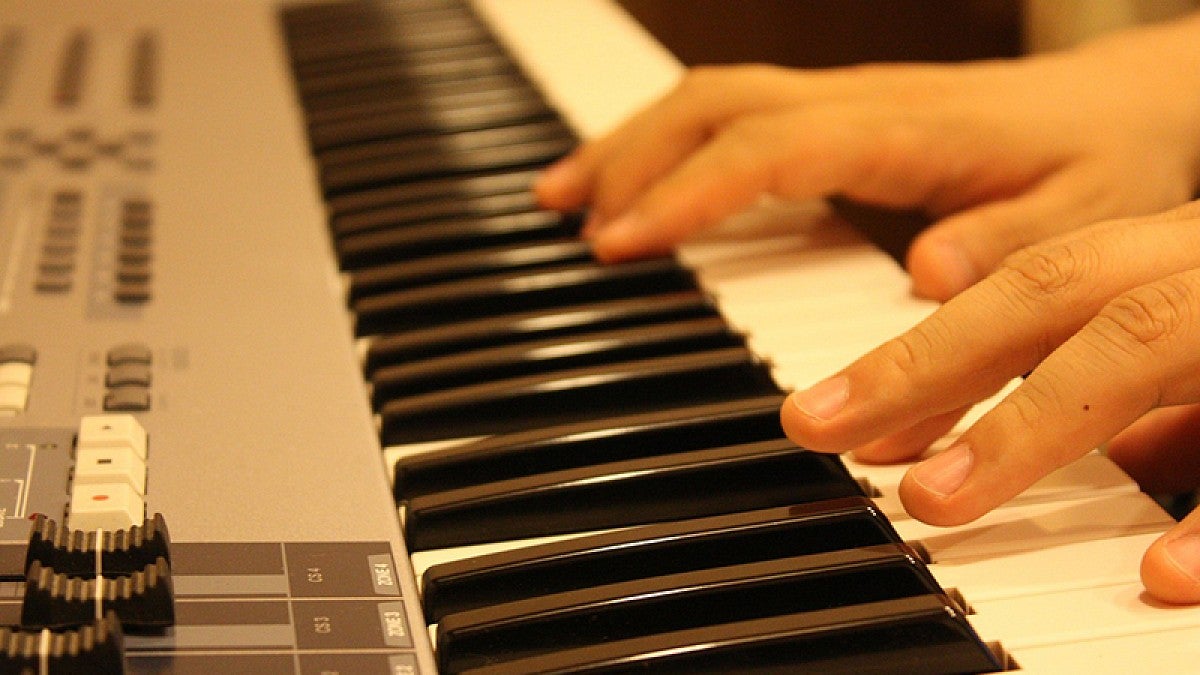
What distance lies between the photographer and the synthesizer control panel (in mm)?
716

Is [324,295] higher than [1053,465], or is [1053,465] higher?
[1053,465]

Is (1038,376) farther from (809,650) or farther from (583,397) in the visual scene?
(583,397)

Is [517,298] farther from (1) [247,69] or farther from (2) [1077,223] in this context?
(1) [247,69]

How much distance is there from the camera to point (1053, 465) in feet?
2.55

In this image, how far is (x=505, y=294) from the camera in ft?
3.80

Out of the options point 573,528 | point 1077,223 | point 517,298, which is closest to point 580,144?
point 517,298

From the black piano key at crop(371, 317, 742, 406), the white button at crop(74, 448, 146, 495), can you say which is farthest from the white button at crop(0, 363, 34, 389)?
the black piano key at crop(371, 317, 742, 406)

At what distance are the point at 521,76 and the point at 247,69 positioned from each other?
1.22ft

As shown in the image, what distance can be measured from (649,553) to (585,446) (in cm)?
14

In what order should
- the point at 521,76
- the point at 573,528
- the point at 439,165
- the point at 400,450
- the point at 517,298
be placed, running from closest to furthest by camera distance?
the point at 573,528 → the point at 400,450 → the point at 517,298 → the point at 439,165 → the point at 521,76

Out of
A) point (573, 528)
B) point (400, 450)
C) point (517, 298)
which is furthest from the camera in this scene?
point (517, 298)

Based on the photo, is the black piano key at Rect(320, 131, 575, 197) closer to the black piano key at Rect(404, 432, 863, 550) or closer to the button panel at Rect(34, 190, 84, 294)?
the button panel at Rect(34, 190, 84, 294)

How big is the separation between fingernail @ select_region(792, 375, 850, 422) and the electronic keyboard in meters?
0.05

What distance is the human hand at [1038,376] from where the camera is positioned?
0.77 meters
